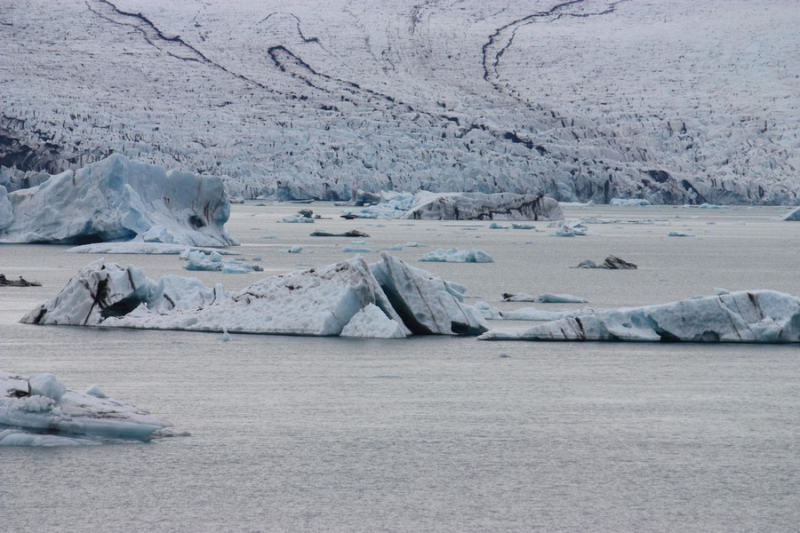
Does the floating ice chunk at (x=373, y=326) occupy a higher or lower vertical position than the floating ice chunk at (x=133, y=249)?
higher

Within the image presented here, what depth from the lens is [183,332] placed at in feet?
24.6

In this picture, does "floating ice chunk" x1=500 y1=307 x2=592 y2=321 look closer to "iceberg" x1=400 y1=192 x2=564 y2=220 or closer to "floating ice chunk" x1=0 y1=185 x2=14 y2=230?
"floating ice chunk" x1=0 y1=185 x2=14 y2=230

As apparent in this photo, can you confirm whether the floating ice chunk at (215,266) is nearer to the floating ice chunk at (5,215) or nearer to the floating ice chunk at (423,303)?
the floating ice chunk at (423,303)

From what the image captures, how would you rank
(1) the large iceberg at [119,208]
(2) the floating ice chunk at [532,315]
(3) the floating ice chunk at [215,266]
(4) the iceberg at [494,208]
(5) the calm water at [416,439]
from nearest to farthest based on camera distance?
(5) the calm water at [416,439], (2) the floating ice chunk at [532,315], (3) the floating ice chunk at [215,266], (1) the large iceberg at [119,208], (4) the iceberg at [494,208]

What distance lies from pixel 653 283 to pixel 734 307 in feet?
14.2

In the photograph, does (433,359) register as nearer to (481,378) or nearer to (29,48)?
(481,378)

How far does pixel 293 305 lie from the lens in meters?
7.56

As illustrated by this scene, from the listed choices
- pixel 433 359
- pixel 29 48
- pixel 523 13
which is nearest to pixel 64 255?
pixel 433 359

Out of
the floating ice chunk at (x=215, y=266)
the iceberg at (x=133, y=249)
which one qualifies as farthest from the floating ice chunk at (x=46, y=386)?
the iceberg at (x=133, y=249)

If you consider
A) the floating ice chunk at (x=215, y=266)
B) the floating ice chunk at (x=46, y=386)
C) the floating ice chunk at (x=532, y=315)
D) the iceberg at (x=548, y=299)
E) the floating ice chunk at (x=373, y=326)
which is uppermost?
the floating ice chunk at (x=46, y=386)

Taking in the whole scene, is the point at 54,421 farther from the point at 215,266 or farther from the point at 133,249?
the point at 133,249

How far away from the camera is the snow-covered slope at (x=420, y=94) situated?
4684 centimetres

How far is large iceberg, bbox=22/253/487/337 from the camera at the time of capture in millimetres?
7383

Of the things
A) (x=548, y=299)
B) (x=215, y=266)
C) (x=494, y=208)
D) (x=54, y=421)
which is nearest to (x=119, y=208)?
(x=215, y=266)
